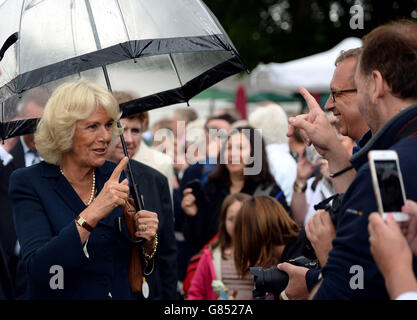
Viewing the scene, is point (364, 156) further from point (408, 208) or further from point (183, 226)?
point (183, 226)

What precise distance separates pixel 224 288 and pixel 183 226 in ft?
4.49

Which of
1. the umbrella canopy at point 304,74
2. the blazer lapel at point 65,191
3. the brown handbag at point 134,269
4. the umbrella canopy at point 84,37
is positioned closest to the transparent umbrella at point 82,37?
the umbrella canopy at point 84,37

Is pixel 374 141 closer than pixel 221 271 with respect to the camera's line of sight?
Yes

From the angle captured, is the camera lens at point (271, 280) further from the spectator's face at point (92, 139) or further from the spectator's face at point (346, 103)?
the spectator's face at point (92, 139)

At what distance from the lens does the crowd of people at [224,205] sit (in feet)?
6.74

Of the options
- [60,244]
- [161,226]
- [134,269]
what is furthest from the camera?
[161,226]

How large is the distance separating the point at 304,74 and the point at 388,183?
8.37 metres

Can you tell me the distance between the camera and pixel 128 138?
4.80 meters

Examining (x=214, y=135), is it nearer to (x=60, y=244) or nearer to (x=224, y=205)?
(x=224, y=205)

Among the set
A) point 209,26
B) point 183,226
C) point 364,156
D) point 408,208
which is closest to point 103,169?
point 209,26

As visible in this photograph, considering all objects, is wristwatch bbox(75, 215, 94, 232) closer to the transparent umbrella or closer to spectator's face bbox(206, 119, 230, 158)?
the transparent umbrella

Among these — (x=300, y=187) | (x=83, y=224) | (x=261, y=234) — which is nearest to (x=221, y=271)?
(x=261, y=234)

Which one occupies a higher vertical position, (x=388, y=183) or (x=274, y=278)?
(x=388, y=183)
